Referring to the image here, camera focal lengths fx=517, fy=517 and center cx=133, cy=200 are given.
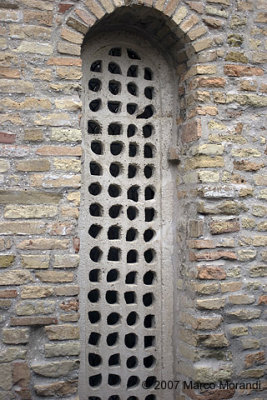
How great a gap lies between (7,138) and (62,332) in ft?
3.83

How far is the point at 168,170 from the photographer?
3564mm

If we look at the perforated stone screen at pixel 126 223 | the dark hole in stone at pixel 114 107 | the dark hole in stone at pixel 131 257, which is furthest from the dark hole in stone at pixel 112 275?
the dark hole in stone at pixel 114 107

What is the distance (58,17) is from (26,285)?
1600 mm

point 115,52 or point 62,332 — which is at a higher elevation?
point 115,52

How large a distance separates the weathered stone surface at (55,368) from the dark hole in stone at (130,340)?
0.51 metres

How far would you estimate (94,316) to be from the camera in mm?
3383

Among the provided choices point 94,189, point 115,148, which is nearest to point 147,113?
point 115,148

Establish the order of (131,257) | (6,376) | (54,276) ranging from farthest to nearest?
(131,257)
(54,276)
(6,376)

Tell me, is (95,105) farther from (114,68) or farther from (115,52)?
(115,52)

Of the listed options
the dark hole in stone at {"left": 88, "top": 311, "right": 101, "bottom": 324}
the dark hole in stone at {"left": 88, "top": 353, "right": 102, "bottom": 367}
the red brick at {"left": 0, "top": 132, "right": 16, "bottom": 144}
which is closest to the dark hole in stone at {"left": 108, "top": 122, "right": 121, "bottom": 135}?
the red brick at {"left": 0, "top": 132, "right": 16, "bottom": 144}

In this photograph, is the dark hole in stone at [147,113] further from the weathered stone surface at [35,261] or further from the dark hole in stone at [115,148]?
the weathered stone surface at [35,261]

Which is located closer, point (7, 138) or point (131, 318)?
point (7, 138)

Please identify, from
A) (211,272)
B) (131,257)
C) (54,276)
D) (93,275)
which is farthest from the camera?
(131,257)

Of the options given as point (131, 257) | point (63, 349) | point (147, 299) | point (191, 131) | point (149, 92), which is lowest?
point (63, 349)
